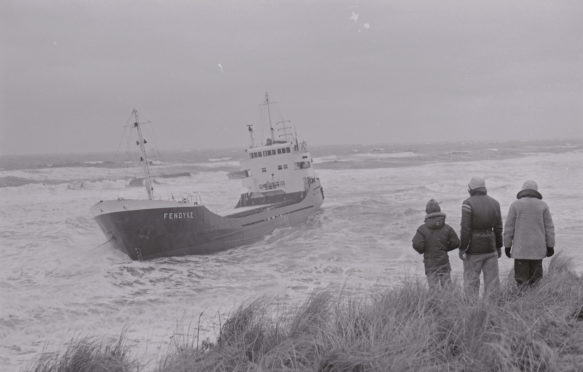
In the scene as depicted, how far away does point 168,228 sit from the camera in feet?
51.3

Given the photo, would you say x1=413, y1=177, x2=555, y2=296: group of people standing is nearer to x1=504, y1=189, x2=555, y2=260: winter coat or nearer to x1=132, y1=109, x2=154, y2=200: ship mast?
x1=504, y1=189, x2=555, y2=260: winter coat

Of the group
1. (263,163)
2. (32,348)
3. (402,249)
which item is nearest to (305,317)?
(32,348)

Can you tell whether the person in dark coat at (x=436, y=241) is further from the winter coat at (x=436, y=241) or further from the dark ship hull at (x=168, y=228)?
the dark ship hull at (x=168, y=228)

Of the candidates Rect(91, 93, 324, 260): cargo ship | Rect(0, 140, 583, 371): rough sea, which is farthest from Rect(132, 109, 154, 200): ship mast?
Rect(0, 140, 583, 371): rough sea

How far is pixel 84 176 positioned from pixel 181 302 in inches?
1942

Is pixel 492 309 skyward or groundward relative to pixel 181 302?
skyward

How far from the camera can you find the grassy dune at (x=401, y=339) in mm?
3467

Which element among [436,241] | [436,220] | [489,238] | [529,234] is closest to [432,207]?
[436,220]

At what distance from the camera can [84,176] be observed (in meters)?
54.6

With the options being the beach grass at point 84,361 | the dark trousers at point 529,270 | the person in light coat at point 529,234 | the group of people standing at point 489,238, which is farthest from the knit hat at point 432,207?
the beach grass at point 84,361

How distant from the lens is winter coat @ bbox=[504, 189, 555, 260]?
546 centimetres

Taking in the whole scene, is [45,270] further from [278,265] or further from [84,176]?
[84,176]

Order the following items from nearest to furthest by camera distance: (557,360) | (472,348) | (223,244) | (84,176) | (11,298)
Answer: (557,360) → (472,348) → (11,298) → (223,244) → (84,176)

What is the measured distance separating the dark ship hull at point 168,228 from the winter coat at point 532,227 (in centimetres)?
1200
